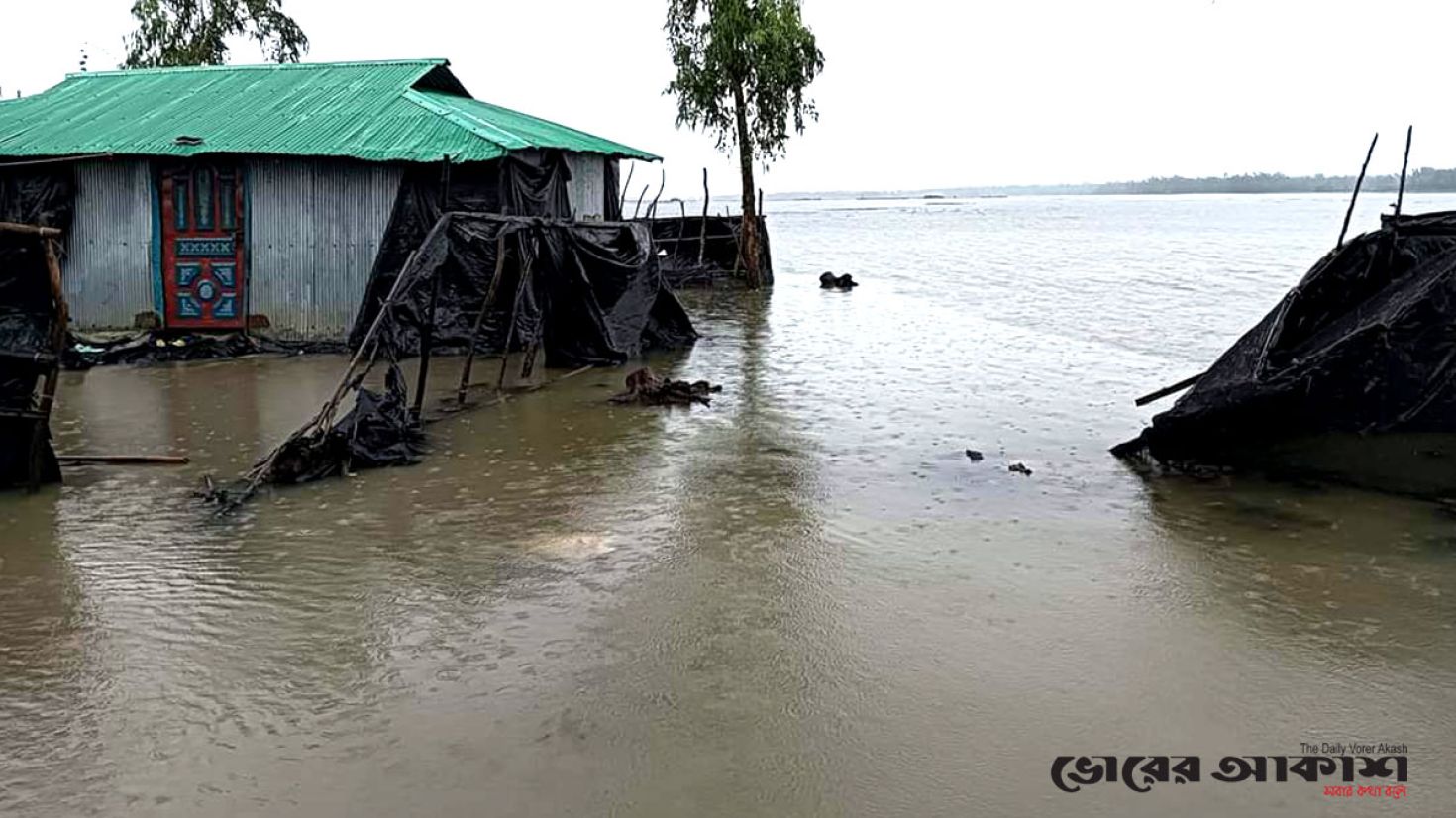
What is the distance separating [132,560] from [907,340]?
1137cm

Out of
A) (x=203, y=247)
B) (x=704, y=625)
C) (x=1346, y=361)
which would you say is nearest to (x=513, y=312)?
(x=203, y=247)

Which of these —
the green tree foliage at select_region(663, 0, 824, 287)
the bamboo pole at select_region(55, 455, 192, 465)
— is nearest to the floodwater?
the bamboo pole at select_region(55, 455, 192, 465)

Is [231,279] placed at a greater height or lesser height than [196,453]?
greater

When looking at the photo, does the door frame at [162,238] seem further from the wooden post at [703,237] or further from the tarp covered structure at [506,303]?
the wooden post at [703,237]

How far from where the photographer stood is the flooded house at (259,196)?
555 inches

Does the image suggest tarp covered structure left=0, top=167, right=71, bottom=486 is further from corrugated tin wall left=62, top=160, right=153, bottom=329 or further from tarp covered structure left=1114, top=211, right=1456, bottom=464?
corrugated tin wall left=62, top=160, right=153, bottom=329

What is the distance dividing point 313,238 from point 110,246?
273 cm

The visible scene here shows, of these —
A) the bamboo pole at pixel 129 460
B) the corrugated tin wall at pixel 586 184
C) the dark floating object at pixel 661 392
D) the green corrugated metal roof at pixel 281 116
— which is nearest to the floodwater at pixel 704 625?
the bamboo pole at pixel 129 460

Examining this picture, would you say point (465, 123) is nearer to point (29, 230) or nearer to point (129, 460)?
point (129, 460)

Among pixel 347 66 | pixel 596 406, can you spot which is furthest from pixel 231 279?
pixel 596 406

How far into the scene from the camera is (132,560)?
20.7 feet

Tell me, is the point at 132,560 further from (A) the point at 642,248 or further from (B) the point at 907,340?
(B) the point at 907,340

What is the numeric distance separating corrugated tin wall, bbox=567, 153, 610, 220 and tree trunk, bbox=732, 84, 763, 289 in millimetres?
5320

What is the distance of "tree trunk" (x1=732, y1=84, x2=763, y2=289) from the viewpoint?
78.2ft
